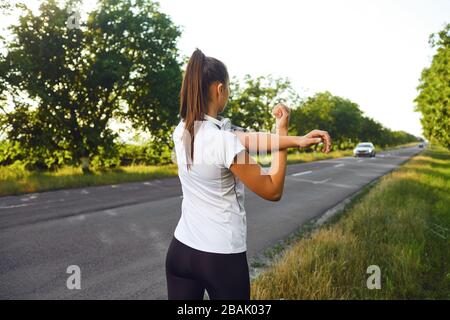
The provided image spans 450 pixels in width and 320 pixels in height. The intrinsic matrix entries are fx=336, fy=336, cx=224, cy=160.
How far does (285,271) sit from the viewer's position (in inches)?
155

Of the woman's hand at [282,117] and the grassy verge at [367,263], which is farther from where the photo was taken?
the grassy verge at [367,263]

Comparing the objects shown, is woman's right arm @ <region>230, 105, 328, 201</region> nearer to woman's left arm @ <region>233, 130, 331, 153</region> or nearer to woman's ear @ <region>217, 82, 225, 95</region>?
woman's left arm @ <region>233, 130, 331, 153</region>

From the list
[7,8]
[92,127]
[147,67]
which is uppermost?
[7,8]

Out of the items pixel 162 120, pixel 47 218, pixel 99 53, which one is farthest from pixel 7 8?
pixel 47 218

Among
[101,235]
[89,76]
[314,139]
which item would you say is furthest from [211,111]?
[89,76]

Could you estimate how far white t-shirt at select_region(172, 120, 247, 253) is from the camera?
1.39 m

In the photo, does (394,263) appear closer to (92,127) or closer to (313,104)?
(92,127)

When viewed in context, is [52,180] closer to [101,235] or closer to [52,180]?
[52,180]

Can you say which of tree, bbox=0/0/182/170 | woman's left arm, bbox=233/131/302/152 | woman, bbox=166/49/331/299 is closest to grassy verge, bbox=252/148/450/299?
woman, bbox=166/49/331/299

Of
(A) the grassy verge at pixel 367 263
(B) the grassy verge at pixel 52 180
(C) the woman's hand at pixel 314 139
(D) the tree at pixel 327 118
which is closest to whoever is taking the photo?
(C) the woman's hand at pixel 314 139

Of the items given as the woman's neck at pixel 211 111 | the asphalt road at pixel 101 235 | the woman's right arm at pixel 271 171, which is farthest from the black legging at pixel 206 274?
the asphalt road at pixel 101 235

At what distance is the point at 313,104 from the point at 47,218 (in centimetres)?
4072

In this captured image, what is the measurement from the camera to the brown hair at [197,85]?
1466 millimetres

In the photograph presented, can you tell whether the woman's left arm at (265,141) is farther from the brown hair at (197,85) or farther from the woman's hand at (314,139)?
the brown hair at (197,85)
